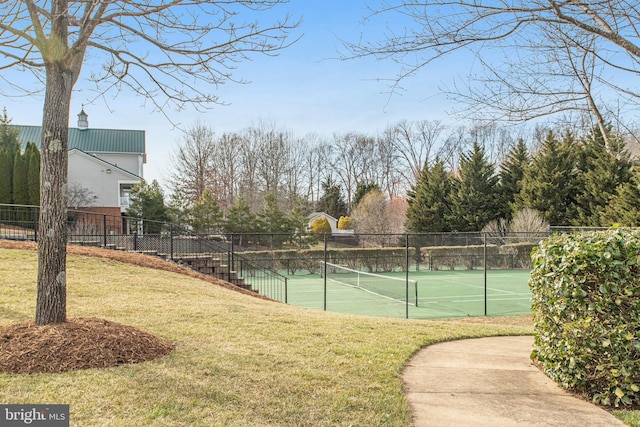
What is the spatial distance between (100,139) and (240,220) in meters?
14.3

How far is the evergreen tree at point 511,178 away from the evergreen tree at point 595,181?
14.8 feet

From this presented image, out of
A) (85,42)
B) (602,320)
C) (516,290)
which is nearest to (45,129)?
(85,42)

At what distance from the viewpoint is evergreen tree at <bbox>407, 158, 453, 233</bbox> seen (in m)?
39.3

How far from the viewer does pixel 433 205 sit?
3922 cm

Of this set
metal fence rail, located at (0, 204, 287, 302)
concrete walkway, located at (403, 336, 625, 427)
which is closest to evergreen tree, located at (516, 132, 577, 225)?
metal fence rail, located at (0, 204, 287, 302)

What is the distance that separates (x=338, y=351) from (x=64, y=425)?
2755mm

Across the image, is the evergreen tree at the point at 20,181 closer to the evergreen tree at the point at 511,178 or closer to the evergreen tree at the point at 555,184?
the evergreen tree at the point at 555,184

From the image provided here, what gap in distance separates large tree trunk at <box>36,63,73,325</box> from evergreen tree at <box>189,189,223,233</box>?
26.9 meters

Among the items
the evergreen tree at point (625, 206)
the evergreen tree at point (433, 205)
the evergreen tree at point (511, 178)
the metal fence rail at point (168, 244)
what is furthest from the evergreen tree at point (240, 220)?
the evergreen tree at point (625, 206)

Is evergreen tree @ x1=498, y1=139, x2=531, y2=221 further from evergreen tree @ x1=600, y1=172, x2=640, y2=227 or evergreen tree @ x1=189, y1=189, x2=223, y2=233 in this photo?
evergreen tree @ x1=189, y1=189, x2=223, y2=233

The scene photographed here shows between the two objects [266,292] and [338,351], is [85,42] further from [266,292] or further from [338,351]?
[266,292]

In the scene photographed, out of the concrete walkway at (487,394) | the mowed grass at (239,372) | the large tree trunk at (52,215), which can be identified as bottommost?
the concrete walkway at (487,394)

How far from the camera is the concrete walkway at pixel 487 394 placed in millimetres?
3578

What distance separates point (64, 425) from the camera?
317 centimetres
